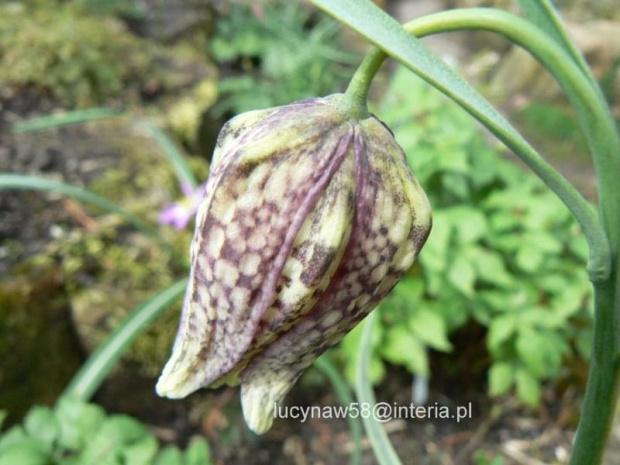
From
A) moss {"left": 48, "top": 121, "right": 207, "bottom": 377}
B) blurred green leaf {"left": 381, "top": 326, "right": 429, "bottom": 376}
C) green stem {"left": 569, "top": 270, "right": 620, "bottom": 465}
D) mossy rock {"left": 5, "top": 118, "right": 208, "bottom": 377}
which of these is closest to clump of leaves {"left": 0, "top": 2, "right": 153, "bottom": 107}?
mossy rock {"left": 5, "top": 118, "right": 208, "bottom": 377}

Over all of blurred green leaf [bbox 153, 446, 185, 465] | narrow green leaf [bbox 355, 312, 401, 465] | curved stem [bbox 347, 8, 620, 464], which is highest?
curved stem [bbox 347, 8, 620, 464]

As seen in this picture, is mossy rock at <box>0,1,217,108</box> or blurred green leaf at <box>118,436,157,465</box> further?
mossy rock at <box>0,1,217,108</box>

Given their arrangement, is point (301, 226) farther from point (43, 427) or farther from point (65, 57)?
point (65, 57)

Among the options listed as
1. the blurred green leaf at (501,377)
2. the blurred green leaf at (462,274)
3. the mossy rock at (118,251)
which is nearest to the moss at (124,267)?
the mossy rock at (118,251)

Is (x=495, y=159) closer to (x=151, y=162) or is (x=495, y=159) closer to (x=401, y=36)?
(x=151, y=162)

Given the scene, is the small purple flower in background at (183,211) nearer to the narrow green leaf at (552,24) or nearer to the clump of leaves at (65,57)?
the clump of leaves at (65,57)

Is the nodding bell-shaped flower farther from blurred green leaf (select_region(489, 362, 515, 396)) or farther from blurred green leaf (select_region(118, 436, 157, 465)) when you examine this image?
blurred green leaf (select_region(489, 362, 515, 396))

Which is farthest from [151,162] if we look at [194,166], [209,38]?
[209,38]
